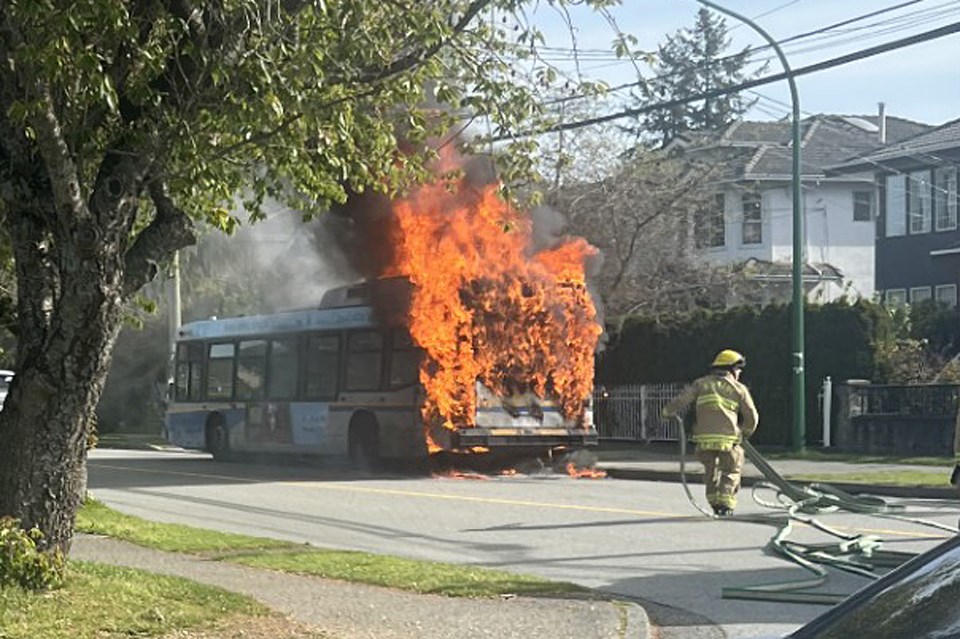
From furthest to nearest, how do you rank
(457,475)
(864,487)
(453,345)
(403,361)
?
1. (457,475)
2. (403,361)
3. (453,345)
4. (864,487)

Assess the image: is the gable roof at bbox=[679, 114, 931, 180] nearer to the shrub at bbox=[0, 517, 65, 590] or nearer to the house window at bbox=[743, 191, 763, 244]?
the house window at bbox=[743, 191, 763, 244]

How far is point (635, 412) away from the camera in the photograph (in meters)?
32.5

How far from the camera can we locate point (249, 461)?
2809 centimetres

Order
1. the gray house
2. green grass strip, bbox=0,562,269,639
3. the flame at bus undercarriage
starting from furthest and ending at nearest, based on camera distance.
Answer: the gray house < the flame at bus undercarriage < green grass strip, bbox=0,562,269,639

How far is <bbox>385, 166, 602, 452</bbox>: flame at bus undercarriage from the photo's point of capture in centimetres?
2158

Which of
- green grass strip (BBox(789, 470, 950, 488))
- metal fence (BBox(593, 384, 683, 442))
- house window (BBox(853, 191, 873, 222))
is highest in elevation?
house window (BBox(853, 191, 873, 222))

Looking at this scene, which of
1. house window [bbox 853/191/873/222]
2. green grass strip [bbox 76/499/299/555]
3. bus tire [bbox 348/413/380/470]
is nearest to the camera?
green grass strip [bbox 76/499/299/555]

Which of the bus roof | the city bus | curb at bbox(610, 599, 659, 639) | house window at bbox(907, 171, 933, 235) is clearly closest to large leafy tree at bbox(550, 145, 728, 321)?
house window at bbox(907, 171, 933, 235)

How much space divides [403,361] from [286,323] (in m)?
3.84

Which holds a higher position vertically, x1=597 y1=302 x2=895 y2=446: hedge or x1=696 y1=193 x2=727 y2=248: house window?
x1=696 y1=193 x2=727 y2=248: house window

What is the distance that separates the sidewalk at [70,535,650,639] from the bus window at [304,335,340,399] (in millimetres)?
13098

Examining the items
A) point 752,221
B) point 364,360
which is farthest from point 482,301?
point 752,221

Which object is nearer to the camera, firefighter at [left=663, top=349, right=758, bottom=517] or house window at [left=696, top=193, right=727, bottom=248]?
firefighter at [left=663, top=349, right=758, bottom=517]

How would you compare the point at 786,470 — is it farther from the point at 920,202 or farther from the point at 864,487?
the point at 920,202
